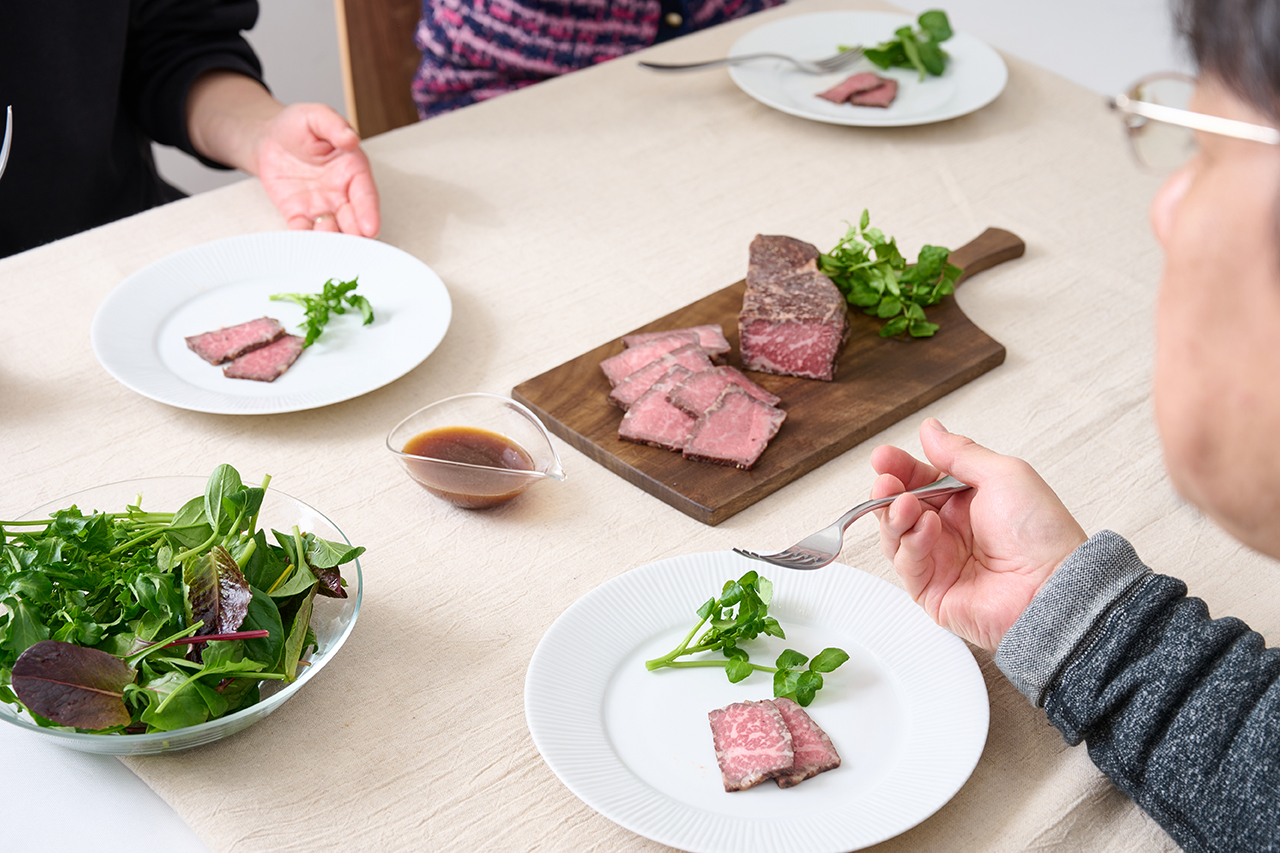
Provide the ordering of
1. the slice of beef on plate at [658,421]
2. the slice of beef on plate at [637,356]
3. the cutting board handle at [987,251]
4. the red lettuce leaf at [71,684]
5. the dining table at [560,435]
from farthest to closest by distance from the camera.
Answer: the cutting board handle at [987,251] → the slice of beef on plate at [637,356] → the slice of beef on plate at [658,421] → the dining table at [560,435] → the red lettuce leaf at [71,684]

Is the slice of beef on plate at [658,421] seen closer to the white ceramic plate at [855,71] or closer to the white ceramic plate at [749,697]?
the white ceramic plate at [749,697]

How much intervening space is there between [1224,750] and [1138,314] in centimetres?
87

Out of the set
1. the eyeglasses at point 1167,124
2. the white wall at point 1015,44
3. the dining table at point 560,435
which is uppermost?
the eyeglasses at point 1167,124

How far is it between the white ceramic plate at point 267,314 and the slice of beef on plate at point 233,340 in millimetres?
15

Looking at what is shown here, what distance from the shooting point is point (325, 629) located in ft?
3.24

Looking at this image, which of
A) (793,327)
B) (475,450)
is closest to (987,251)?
(793,327)

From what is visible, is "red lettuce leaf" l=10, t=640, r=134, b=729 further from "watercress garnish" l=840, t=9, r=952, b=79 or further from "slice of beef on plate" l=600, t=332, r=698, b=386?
"watercress garnish" l=840, t=9, r=952, b=79

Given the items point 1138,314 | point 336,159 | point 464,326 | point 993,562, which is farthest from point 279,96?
point 993,562

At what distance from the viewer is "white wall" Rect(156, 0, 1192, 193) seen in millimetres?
4312

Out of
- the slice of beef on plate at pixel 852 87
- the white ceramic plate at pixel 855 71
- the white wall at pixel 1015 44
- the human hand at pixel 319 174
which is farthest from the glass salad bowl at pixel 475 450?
the white wall at pixel 1015 44

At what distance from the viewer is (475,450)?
1.24 m

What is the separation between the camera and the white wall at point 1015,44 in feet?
14.1

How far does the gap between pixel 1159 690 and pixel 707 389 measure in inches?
24.7

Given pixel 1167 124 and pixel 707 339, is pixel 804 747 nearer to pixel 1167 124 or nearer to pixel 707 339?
pixel 1167 124
